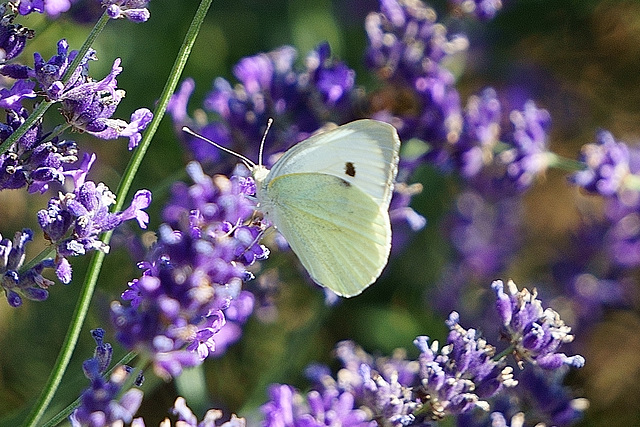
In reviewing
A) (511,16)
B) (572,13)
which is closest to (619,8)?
(572,13)

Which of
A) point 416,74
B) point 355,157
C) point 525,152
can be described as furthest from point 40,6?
point 525,152

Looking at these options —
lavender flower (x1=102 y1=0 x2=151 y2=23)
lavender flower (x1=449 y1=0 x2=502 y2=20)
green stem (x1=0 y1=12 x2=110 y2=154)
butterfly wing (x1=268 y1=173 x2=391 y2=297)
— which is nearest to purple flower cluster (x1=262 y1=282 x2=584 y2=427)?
butterfly wing (x1=268 y1=173 x2=391 y2=297)

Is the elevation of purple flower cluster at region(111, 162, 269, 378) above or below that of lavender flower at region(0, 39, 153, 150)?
below

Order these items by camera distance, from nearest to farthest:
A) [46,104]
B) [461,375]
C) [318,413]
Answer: [46,104]
[461,375]
[318,413]

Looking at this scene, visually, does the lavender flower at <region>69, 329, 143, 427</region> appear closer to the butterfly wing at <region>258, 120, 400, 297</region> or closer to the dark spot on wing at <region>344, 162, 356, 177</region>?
the butterfly wing at <region>258, 120, 400, 297</region>

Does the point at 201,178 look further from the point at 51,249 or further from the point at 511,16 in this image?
the point at 511,16

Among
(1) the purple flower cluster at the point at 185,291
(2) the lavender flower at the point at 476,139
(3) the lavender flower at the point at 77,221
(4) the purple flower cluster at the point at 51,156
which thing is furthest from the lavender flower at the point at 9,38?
(2) the lavender flower at the point at 476,139

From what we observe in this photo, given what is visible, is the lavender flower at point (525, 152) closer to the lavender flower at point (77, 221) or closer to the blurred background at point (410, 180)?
the blurred background at point (410, 180)

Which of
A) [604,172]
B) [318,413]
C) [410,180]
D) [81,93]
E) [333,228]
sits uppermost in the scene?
[81,93]

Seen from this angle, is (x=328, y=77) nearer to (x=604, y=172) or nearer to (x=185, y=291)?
(x=604, y=172)
